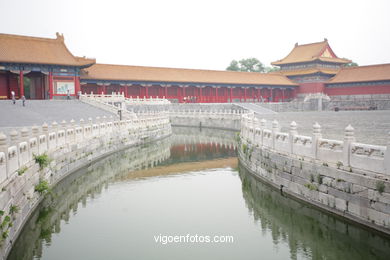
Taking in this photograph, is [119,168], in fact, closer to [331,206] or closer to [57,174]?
[57,174]

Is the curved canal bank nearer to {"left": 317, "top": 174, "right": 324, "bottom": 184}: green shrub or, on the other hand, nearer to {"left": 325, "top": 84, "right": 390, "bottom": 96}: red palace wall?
{"left": 317, "top": 174, "right": 324, "bottom": 184}: green shrub

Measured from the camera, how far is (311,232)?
10.2 meters

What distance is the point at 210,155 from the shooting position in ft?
75.9

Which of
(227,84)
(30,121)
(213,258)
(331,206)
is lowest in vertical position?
(213,258)

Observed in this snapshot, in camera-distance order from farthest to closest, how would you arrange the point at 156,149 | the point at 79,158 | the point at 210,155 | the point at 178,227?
the point at 156,149 < the point at 210,155 < the point at 79,158 < the point at 178,227

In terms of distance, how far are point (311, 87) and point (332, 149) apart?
4614cm

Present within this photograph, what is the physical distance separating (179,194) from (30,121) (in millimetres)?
14365

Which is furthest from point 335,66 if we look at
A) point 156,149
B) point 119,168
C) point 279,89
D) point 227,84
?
point 119,168

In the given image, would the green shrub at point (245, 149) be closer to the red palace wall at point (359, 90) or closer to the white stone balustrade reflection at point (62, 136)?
the white stone balustrade reflection at point (62, 136)

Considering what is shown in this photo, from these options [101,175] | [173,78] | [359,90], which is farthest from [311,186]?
[359,90]

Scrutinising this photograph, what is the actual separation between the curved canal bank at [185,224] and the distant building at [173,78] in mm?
20843

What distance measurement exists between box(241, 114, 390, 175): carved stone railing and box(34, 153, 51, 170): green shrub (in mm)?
8275

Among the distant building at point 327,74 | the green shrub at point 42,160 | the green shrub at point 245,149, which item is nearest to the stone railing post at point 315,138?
the green shrub at point 245,149

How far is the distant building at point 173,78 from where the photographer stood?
3469 cm
